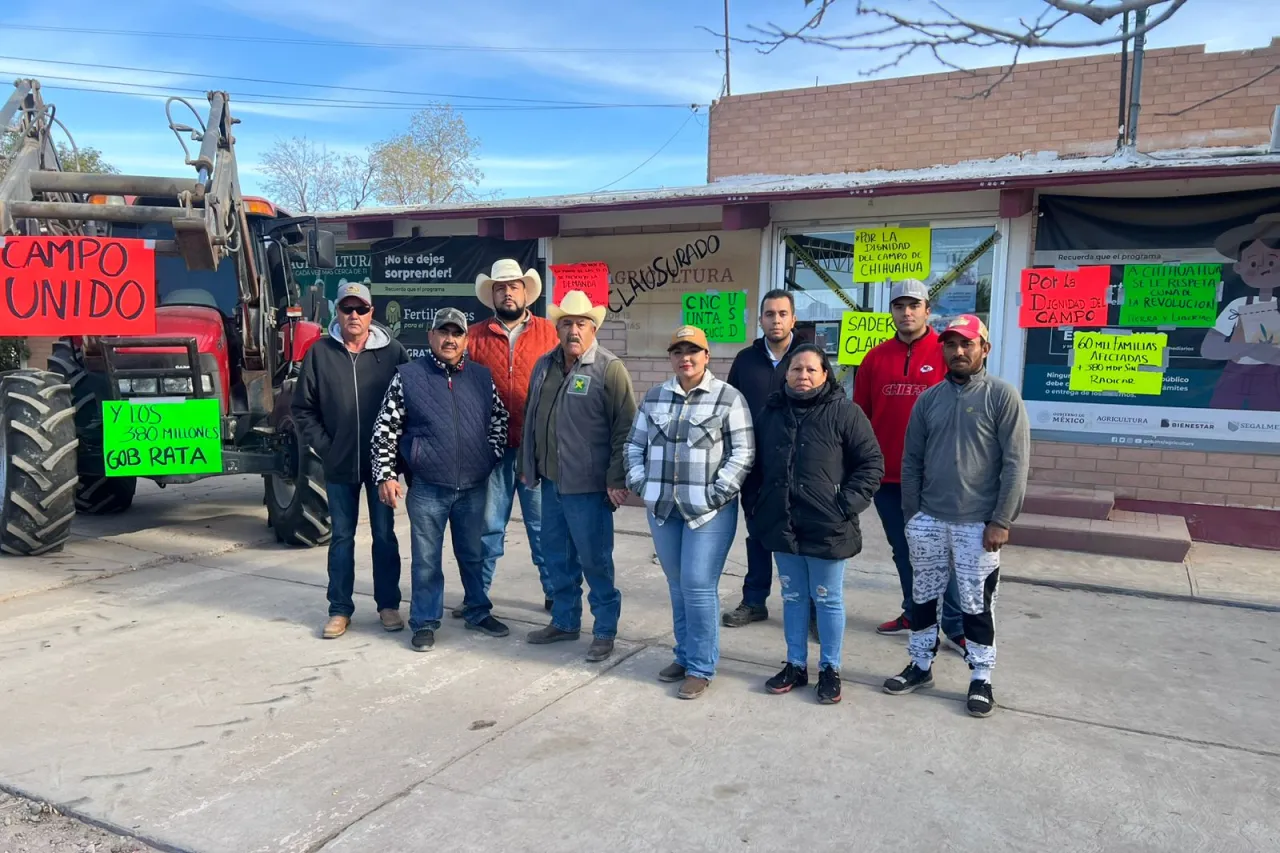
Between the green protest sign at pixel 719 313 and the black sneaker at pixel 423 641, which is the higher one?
the green protest sign at pixel 719 313

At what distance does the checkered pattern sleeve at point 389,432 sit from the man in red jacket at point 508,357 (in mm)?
477

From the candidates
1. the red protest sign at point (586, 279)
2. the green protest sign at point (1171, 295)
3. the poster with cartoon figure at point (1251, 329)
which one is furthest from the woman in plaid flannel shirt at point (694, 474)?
the red protest sign at point (586, 279)

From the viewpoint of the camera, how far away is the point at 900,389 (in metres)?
4.88

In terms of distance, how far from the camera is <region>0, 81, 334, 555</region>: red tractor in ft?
19.9

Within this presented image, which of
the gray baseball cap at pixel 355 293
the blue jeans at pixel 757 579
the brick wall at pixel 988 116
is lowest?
the blue jeans at pixel 757 579

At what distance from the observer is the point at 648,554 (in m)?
7.11

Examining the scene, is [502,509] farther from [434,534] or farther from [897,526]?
[897,526]

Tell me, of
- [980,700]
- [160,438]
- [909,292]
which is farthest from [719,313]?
[980,700]

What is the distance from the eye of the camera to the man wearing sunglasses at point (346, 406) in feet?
16.1

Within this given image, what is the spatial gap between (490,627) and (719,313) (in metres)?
4.71

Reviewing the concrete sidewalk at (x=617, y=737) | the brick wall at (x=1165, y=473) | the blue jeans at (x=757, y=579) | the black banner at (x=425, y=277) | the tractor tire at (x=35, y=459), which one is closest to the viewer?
the concrete sidewalk at (x=617, y=737)

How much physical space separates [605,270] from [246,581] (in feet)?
15.6

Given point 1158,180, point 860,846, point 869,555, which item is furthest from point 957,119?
point 860,846

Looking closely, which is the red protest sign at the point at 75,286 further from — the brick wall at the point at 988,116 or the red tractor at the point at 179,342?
the brick wall at the point at 988,116
